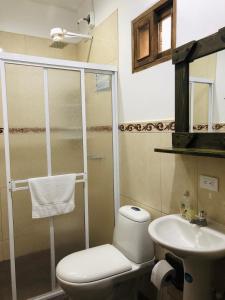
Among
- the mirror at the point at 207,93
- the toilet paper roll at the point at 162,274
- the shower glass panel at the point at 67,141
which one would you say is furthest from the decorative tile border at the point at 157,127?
the toilet paper roll at the point at 162,274

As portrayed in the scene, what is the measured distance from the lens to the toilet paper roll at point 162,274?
4.68 ft

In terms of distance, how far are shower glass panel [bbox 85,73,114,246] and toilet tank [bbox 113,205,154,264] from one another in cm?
42

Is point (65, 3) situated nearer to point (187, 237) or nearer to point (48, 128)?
point (48, 128)

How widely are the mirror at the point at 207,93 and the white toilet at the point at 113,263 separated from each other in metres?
0.77

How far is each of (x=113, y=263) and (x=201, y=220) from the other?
27.1 inches

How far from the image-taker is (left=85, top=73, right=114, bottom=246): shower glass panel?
6.83ft

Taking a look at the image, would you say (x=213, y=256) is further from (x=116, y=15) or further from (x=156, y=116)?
(x=116, y=15)

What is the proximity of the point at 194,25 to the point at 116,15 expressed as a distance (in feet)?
3.09

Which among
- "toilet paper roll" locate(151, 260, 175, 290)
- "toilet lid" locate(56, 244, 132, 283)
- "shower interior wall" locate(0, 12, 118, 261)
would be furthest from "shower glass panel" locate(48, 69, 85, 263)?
"toilet paper roll" locate(151, 260, 175, 290)

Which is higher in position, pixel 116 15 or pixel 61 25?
pixel 61 25

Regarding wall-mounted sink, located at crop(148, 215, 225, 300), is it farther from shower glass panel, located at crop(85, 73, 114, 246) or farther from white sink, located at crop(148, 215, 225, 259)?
shower glass panel, located at crop(85, 73, 114, 246)

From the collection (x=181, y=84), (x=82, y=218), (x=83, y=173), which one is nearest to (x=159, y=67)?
(x=181, y=84)

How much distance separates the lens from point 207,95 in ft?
4.42

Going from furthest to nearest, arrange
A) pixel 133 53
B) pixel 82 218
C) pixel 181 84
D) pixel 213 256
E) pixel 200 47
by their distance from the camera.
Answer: pixel 82 218 < pixel 133 53 < pixel 181 84 < pixel 200 47 < pixel 213 256
